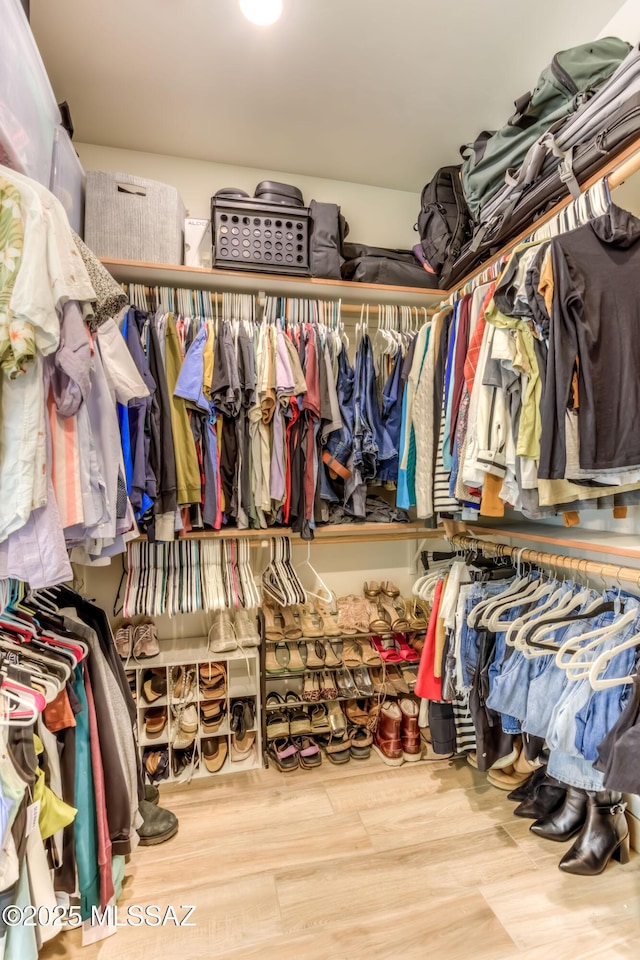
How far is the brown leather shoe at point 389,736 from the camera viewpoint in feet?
6.76

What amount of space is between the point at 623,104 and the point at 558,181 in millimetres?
222

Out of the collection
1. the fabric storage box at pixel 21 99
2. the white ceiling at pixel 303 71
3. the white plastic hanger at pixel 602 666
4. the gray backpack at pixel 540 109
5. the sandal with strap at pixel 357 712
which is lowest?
the sandal with strap at pixel 357 712

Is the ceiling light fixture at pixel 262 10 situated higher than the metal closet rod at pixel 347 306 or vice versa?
the ceiling light fixture at pixel 262 10

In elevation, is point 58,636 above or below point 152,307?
below

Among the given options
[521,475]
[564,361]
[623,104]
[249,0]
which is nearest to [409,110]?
[249,0]

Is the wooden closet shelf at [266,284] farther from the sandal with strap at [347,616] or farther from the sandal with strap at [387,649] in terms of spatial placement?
the sandal with strap at [387,649]

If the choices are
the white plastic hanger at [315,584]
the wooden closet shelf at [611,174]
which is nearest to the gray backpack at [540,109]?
the wooden closet shelf at [611,174]

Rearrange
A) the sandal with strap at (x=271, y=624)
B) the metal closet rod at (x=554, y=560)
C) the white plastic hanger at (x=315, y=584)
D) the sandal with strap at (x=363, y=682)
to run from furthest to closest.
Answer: the white plastic hanger at (x=315, y=584) < the sandal with strap at (x=363, y=682) < the sandal with strap at (x=271, y=624) < the metal closet rod at (x=554, y=560)

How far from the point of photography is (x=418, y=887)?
1.43 metres

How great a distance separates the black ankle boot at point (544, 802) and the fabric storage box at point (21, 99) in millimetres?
2584

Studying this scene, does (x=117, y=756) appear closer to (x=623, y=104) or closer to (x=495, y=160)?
(x=623, y=104)

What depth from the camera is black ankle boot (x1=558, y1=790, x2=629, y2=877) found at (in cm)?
148

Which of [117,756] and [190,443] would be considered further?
[190,443]

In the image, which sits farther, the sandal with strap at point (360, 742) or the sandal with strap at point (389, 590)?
the sandal with strap at point (389, 590)
